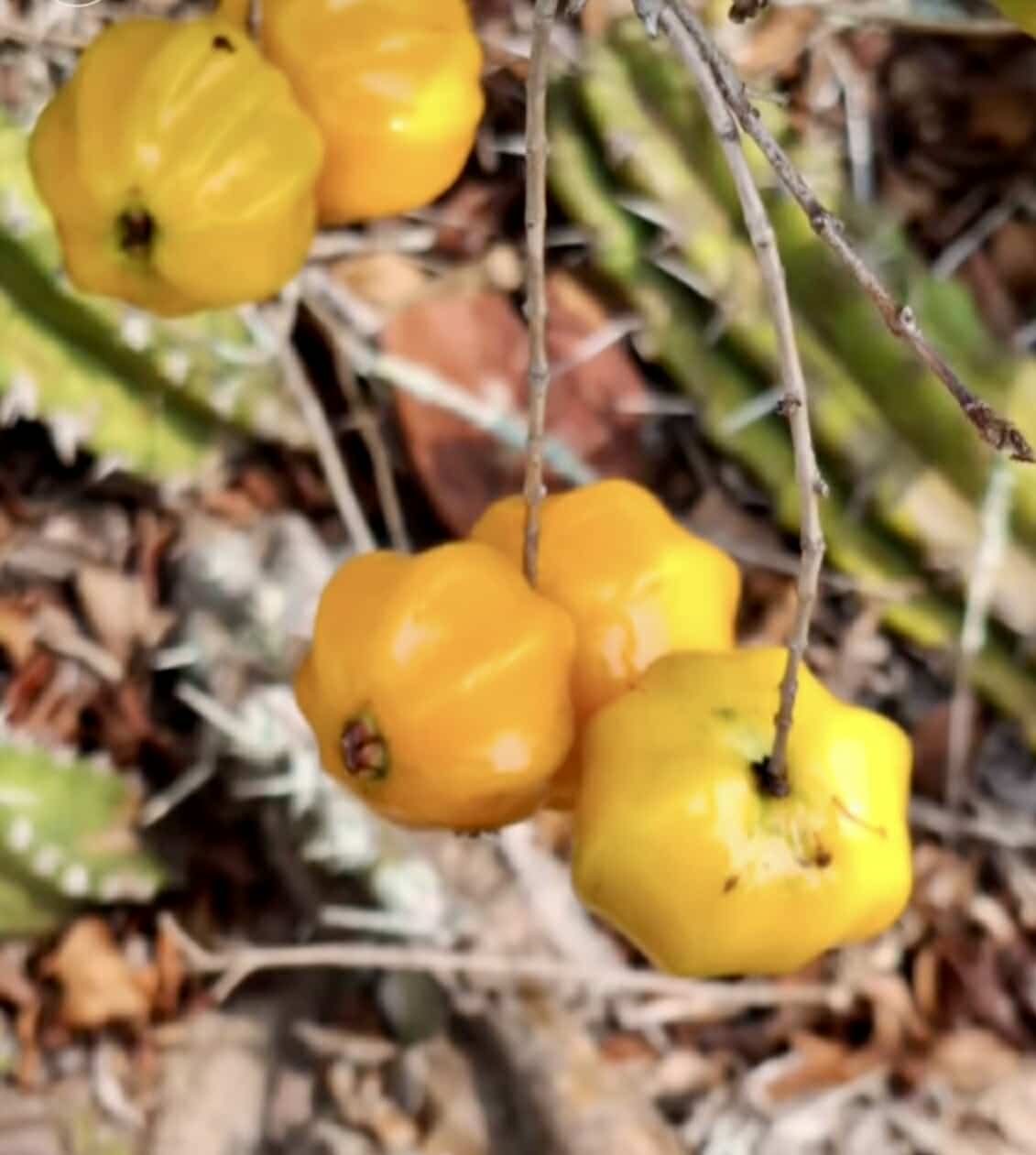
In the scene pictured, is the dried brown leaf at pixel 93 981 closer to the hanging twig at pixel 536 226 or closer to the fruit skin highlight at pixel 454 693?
the fruit skin highlight at pixel 454 693

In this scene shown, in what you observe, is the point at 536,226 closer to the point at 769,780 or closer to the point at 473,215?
the point at 769,780

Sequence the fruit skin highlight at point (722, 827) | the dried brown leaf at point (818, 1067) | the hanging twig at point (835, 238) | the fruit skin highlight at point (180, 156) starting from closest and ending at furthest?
1. the hanging twig at point (835, 238)
2. the fruit skin highlight at point (722, 827)
3. the fruit skin highlight at point (180, 156)
4. the dried brown leaf at point (818, 1067)

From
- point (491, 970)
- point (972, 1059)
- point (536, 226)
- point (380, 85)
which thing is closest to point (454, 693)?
point (536, 226)

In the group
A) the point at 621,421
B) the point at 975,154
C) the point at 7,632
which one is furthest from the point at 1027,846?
the point at 7,632

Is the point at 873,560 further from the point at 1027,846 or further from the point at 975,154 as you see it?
the point at 975,154

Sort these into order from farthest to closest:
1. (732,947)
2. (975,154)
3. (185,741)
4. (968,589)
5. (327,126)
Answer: (975,154) → (185,741) → (968,589) → (327,126) → (732,947)

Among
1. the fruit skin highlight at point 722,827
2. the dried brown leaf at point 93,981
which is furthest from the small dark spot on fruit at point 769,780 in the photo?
the dried brown leaf at point 93,981
